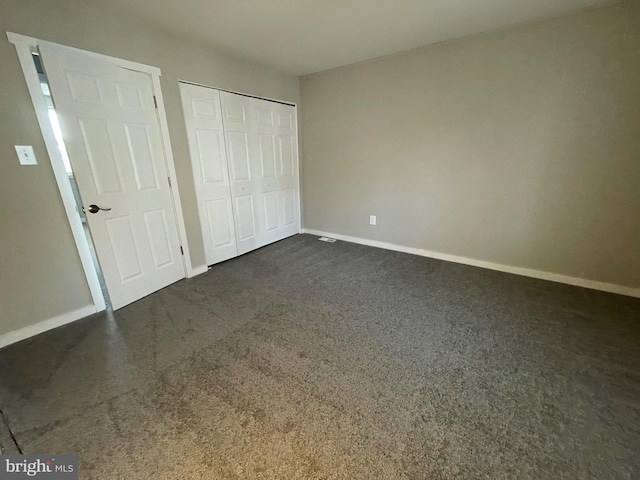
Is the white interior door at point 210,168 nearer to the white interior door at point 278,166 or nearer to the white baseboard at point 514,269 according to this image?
the white interior door at point 278,166

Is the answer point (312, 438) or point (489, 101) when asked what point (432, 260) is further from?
point (312, 438)

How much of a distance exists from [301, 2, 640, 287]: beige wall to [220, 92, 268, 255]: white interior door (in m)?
1.18

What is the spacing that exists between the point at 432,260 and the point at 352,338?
1902mm

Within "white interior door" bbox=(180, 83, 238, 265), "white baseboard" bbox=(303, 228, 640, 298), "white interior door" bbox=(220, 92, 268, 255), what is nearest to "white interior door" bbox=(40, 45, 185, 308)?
"white interior door" bbox=(180, 83, 238, 265)

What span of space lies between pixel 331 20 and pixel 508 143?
2.09m

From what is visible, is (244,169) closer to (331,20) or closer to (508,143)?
(331,20)

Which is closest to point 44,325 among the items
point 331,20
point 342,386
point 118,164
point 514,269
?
point 118,164

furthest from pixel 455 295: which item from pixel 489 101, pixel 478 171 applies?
pixel 489 101

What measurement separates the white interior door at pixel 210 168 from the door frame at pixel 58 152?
251mm

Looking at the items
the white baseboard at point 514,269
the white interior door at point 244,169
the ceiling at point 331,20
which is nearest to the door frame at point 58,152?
the ceiling at point 331,20

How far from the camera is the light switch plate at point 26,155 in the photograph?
1843 millimetres

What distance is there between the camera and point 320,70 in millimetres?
3686

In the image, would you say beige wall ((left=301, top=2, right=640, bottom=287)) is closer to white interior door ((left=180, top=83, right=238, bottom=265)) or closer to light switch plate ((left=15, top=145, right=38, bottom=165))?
white interior door ((left=180, top=83, right=238, bottom=265))

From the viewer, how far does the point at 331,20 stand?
2.30 metres
